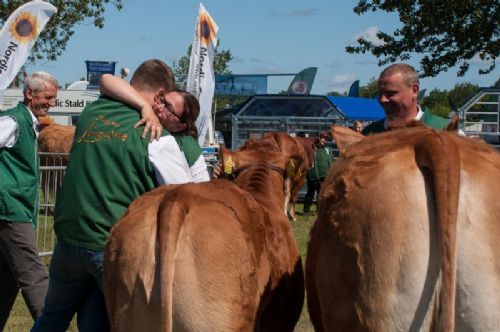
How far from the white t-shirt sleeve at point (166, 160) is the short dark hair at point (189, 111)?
0.43 meters

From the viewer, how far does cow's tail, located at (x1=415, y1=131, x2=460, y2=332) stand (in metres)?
2.98

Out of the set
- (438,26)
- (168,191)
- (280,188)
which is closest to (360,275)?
(168,191)

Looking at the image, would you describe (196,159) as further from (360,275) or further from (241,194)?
(360,275)

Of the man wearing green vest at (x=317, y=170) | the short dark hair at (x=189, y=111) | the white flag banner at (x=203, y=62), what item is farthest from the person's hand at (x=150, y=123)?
the man wearing green vest at (x=317, y=170)

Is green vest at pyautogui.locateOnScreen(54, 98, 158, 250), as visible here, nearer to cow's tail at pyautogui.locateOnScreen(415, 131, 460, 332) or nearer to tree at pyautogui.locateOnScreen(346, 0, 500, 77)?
cow's tail at pyautogui.locateOnScreen(415, 131, 460, 332)

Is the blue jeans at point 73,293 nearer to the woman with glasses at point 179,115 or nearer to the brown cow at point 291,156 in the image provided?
the woman with glasses at point 179,115

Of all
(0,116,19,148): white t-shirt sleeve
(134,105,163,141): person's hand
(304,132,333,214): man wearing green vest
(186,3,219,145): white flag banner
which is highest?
(186,3,219,145): white flag banner

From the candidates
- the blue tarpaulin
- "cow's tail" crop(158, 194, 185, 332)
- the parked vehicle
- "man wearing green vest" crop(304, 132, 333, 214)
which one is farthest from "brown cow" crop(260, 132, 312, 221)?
the blue tarpaulin

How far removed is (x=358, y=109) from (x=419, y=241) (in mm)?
22829

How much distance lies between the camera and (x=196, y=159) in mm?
4867

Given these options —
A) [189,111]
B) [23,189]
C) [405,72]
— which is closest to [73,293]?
[189,111]

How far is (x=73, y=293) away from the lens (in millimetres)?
4797

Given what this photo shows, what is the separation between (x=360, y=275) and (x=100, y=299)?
2190 mm

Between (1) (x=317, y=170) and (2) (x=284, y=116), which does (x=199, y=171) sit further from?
(2) (x=284, y=116)
